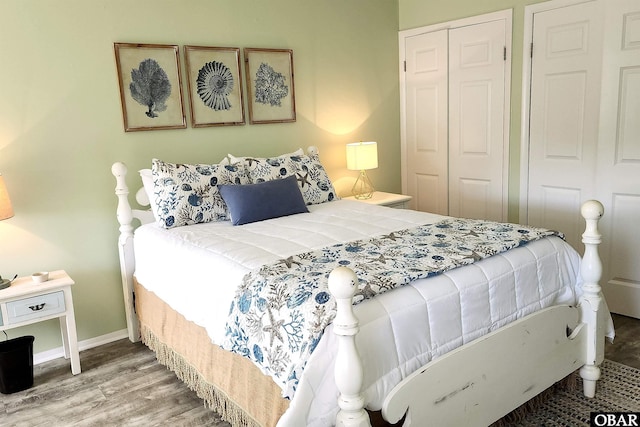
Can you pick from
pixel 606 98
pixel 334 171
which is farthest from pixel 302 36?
pixel 606 98

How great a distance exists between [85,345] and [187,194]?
115 centimetres

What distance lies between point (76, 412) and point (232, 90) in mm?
2161

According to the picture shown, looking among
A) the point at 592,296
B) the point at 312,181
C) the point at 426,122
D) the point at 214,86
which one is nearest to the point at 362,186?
the point at 426,122

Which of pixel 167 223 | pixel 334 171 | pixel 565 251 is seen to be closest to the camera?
pixel 565 251

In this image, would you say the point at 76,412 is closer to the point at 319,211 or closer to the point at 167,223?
the point at 167,223

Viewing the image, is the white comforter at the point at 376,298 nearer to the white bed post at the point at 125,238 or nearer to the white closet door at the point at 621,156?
the white bed post at the point at 125,238

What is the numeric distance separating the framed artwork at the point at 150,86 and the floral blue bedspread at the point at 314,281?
5.29 ft

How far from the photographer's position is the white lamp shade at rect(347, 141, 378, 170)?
12.9 ft

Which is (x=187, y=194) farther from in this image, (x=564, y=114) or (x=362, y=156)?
(x=564, y=114)

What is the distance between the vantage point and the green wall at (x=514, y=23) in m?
3.62

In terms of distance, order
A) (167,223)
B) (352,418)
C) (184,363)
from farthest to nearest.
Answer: (167,223) < (184,363) < (352,418)

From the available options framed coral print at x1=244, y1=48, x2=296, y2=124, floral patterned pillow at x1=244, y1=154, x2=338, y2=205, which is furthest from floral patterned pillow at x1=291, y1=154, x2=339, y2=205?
framed coral print at x1=244, y1=48, x2=296, y2=124

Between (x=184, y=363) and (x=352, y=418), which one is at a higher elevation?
(x=352, y=418)

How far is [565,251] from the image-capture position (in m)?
2.38
